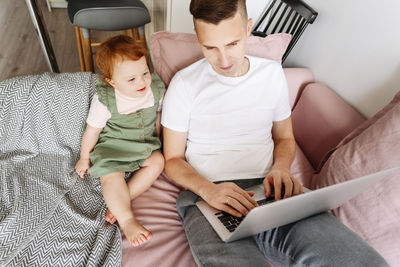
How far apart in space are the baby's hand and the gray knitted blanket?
26mm

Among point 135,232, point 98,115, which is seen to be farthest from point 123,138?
point 135,232

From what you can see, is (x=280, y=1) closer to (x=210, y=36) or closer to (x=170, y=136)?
(x=210, y=36)

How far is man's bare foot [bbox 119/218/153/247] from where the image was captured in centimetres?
99

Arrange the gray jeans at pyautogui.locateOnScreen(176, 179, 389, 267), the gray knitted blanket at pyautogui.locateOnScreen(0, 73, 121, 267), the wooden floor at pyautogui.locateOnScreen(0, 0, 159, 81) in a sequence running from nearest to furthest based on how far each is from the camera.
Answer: the gray jeans at pyautogui.locateOnScreen(176, 179, 389, 267) → the gray knitted blanket at pyautogui.locateOnScreen(0, 73, 121, 267) → the wooden floor at pyautogui.locateOnScreen(0, 0, 159, 81)

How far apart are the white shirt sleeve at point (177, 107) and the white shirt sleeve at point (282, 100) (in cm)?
39

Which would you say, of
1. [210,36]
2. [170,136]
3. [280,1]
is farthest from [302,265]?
[280,1]

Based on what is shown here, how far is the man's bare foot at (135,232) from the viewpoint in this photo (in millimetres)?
993

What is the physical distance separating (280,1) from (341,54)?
0.62m

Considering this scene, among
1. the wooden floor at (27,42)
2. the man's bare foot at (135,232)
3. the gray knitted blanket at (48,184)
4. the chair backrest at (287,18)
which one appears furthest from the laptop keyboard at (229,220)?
the wooden floor at (27,42)

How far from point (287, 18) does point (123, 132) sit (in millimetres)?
1239

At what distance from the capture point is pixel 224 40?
958 millimetres

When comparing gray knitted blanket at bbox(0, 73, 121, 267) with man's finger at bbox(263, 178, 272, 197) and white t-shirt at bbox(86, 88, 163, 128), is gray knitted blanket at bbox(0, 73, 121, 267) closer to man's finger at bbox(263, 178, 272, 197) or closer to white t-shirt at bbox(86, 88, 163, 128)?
white t-shirt at bbox(86, 88, 163, 128)

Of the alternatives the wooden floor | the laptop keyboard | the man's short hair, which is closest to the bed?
the laptop keyboard

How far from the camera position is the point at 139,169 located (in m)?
1.24
